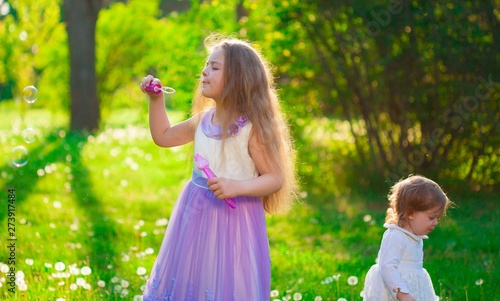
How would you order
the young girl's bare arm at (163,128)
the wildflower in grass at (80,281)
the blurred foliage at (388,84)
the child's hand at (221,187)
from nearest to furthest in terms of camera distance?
the child's hand at (221,187), the young girl's bare arm at (163,128), the wildflower in grass at (80,281), the blurred foliage at (388,84)

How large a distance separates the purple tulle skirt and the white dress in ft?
Answer: 1.58

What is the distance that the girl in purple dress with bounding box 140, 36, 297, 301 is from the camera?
3316mm

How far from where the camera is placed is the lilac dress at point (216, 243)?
3314 millimetres

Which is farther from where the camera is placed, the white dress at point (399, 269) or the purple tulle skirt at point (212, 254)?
the purple tulle skirt at point (212, 254)

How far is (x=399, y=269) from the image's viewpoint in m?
3.25

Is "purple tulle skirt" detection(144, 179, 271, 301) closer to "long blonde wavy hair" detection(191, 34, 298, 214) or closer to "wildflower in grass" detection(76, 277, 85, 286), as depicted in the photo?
"long blonde wavy hair" detection(191, 34, 298, 214)

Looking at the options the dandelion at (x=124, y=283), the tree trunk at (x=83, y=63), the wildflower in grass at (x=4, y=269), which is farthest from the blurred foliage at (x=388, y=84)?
the tree trunk at (x=83, y=63)

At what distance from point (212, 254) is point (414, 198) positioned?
864 millimetres

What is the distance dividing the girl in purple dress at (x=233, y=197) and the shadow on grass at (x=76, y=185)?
1456 millimetres

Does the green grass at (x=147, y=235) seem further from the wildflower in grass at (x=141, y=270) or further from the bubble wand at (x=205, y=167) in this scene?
the bubble wand at (x=205, y=167)

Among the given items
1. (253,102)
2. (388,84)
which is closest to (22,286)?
(253,102)

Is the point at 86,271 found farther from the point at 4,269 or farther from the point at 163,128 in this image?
the point at 163,128

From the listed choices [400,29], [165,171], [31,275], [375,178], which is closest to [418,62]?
[400,29]

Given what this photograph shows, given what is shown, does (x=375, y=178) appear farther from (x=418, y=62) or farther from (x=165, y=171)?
(x=165, y=171)
